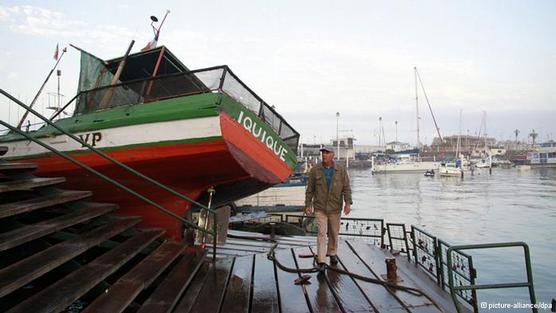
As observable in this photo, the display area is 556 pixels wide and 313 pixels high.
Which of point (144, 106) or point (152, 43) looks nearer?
point (144, 106)

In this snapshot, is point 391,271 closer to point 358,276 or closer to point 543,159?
point 358,276

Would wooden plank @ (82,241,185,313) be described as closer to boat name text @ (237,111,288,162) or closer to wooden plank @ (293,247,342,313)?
wooden plank @ (293,247,342,313)

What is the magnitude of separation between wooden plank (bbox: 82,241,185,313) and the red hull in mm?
1046

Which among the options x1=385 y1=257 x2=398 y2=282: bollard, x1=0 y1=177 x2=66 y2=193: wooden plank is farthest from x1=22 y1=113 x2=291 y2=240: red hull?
x1=385 y1=257 x2=398 y2=282: bollard

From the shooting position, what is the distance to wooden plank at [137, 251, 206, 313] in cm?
387

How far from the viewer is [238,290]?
464 centimetres

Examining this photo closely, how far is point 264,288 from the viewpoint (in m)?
4.77

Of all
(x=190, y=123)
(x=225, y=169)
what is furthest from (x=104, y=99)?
(x=225, y=169)

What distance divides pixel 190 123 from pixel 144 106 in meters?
1.21

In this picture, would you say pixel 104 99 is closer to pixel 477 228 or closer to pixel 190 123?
pixel 190 123

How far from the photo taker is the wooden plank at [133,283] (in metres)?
3.59

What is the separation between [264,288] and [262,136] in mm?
2930

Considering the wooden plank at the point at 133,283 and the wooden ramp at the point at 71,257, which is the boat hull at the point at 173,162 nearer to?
the wooden ramp at the point at 71,257

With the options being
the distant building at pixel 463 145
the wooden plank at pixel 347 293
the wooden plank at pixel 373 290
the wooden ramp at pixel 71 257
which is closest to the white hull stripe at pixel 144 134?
the wooden ramp at pixel 71 257
